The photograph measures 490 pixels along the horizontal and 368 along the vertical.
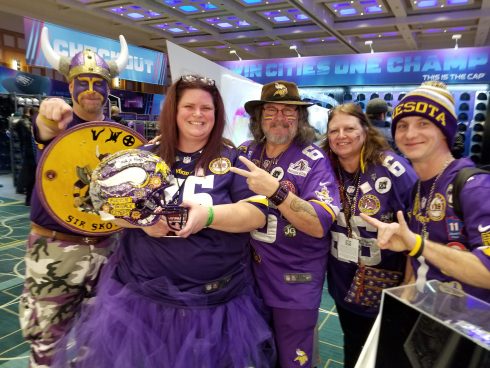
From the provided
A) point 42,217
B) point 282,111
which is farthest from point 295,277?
point 42,217

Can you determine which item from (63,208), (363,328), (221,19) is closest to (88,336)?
(63,208)

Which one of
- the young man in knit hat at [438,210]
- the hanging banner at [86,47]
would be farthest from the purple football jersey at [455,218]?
the hanging banner at [86,47]

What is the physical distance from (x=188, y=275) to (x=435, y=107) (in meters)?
1.12

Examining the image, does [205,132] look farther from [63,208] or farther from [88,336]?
[88,336]

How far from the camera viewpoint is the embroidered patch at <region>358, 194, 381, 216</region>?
173cm

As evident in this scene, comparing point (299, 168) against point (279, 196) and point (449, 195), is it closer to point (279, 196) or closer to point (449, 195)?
point (279, 196)

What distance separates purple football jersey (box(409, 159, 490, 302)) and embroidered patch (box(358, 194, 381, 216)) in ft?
0.83

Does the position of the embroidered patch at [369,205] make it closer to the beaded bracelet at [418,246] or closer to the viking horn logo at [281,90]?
the beaded bracelet at [418,246]

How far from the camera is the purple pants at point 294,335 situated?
1.70 meters

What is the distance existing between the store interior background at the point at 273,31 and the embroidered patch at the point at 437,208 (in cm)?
410

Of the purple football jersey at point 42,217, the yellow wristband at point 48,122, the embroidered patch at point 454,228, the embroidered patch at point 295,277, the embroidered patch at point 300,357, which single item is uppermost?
the yellow wristband at point 48,122

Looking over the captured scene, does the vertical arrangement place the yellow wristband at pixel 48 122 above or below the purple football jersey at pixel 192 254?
above

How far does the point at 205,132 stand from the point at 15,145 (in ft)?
27.1

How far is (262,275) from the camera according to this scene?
1.75 m
